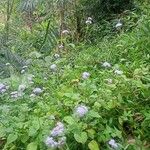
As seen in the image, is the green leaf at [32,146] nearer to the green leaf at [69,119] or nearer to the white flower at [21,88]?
the green leaf at [69,119]

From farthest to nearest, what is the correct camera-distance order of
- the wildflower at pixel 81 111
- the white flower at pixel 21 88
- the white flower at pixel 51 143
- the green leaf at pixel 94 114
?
the white flower at pixel 21 88, the green leaf at pixel 94 114, the wildflower at pixel 81 111, the white flower at pixel 51 143

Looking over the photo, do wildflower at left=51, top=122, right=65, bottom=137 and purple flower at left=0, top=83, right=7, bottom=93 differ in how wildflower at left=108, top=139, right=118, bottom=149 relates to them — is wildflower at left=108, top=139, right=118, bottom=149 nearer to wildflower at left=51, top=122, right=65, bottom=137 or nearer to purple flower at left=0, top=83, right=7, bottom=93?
wildflower at left=51, top=122, right=65, bottom=137

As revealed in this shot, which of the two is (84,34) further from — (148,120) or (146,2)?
(148,120)

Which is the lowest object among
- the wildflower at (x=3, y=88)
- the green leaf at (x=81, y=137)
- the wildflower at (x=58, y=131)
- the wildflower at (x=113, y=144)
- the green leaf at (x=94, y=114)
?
the wildflower at (x=3, y=88)

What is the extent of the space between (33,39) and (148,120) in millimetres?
4451

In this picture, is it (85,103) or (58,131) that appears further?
(85,103)

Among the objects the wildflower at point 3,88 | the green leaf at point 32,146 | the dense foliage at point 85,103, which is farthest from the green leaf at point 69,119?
the wildflower at point 3,88

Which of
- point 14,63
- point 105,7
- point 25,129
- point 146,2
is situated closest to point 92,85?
point 25,129

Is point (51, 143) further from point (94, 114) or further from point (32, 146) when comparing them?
point (94, 114)

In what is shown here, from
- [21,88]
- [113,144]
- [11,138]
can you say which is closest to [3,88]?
[21,88]

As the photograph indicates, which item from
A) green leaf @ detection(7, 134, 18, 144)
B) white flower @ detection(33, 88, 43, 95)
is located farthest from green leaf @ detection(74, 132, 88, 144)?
white flower @ detection(33, 88, 43, 95)

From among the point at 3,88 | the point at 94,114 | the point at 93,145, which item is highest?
the point at 94,114

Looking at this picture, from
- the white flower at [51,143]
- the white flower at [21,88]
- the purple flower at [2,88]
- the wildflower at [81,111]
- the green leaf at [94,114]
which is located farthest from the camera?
the purple flower at [2,88]

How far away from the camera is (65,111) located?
9.00 feet
